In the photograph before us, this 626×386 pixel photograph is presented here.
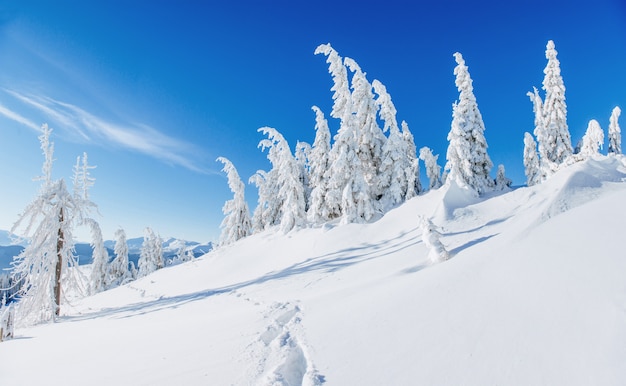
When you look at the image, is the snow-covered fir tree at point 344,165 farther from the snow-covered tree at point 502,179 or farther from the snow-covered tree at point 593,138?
the snow-covered tree at point 593,138

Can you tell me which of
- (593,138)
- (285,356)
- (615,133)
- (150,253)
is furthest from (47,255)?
(615,133)

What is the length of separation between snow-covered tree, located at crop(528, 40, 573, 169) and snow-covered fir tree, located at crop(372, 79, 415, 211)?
49.8 feet

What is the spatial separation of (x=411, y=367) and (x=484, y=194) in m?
21.8

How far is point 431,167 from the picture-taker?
27016 mm

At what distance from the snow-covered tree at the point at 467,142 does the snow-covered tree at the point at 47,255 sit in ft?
82.2

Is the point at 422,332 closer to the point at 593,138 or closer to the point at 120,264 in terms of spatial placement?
the point at 593,138

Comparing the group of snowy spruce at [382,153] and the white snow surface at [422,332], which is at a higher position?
the group of snowy spruce at [382,153]

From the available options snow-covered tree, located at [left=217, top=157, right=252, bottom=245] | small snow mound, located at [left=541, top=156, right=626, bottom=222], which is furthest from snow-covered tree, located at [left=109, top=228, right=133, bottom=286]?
small snow mound, located at [left=541, top=156, right=626, bottom=222]

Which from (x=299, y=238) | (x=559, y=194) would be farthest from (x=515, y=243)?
(x=299, y=238)

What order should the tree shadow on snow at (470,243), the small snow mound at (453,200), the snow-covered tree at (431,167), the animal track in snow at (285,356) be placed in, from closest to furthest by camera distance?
the animal track in snow at (285,356) < the tree shadow on snow at (470,243) < the small snow mound at (453,200) < the snow-covered tree at (431,167)

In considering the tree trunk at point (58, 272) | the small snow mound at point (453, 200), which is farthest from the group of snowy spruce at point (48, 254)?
the small snow mound at point (453, 200)

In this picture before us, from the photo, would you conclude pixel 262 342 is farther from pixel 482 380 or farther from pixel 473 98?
pixel 473 98

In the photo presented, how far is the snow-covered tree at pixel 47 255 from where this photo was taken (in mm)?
15172

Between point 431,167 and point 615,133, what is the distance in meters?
21.7
